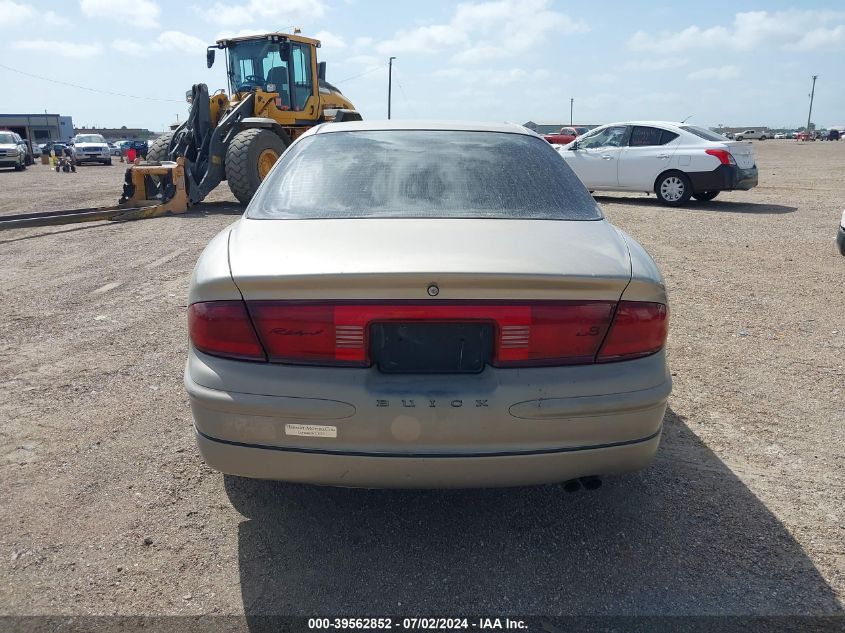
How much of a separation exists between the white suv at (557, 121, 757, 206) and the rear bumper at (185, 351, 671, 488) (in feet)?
Result: 38.3

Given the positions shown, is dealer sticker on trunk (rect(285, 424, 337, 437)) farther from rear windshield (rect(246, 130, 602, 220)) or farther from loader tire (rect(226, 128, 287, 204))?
loader tire (rect(226, 128, 287, 204))

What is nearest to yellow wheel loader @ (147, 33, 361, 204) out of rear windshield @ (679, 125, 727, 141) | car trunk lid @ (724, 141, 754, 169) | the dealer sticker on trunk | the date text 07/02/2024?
rear windshield @ (679, 125, 727, 141)

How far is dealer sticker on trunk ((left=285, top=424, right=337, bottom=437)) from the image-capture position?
7.42 ft

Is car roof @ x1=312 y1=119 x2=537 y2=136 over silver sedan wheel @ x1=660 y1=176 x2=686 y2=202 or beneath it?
over

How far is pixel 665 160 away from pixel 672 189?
0.58 m

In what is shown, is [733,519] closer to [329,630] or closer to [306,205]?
[329,630]

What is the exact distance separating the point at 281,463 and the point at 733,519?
1.89 metres

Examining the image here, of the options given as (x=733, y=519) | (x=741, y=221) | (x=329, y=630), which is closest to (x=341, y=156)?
(x=329, y=630)

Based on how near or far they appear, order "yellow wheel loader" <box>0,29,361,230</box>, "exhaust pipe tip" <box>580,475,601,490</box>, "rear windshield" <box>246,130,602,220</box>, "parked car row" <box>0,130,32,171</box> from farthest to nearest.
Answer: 1. "parked car row" <box>0,130,32,171</box>
2. "yellow wheel loader" <box>0,29,361,230</box>
3. "rear windshield" <box>246,130,602,220</box>
4. "exhaust pipe tip" <box>580,475,601,490</box>

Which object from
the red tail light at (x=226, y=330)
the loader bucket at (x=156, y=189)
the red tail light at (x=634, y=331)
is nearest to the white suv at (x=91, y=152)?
the loader bucket at (x=156, y=189)

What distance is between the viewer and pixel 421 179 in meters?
3.13

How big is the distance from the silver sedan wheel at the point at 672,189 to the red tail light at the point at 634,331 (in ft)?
39.2

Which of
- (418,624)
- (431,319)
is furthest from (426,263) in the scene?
(418,624)

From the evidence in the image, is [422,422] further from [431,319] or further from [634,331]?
[634,331]
